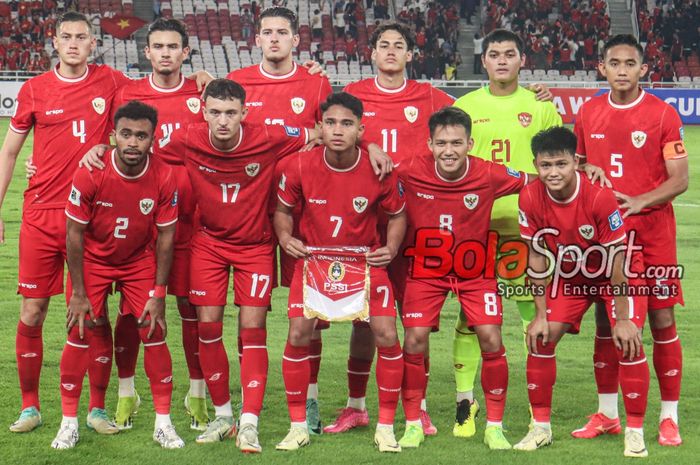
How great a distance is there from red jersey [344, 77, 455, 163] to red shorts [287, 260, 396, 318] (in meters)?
0.85

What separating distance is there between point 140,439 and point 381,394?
1320 millimetres

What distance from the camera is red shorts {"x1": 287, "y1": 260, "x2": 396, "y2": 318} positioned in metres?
5.55

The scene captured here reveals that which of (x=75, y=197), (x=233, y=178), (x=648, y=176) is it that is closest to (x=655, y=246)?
(x=648, y=176)

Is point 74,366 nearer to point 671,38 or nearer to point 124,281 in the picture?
point 124,281

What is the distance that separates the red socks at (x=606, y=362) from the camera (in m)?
5.84

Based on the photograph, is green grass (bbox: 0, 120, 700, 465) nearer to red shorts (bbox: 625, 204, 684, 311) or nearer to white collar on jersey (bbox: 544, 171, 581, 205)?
red shorts (bbox: 625, 204, 684, 311)

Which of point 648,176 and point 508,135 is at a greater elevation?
point 508,135

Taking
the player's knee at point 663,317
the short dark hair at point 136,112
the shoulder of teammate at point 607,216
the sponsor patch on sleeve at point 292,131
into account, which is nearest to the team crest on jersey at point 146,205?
the short dark hair at point 136,112

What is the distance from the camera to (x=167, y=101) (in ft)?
19.9

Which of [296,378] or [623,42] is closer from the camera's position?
[296,378]

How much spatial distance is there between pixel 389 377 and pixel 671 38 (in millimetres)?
30063

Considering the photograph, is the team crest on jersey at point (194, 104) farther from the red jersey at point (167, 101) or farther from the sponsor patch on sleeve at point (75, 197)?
the sponsor patch on sleeve at point (75, 197)

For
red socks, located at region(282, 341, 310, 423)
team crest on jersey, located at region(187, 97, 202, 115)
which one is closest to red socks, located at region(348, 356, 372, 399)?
red socks, located at region(282, 341, 310, 423)

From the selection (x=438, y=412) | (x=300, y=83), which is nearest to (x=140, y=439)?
(x=438, y=412)
